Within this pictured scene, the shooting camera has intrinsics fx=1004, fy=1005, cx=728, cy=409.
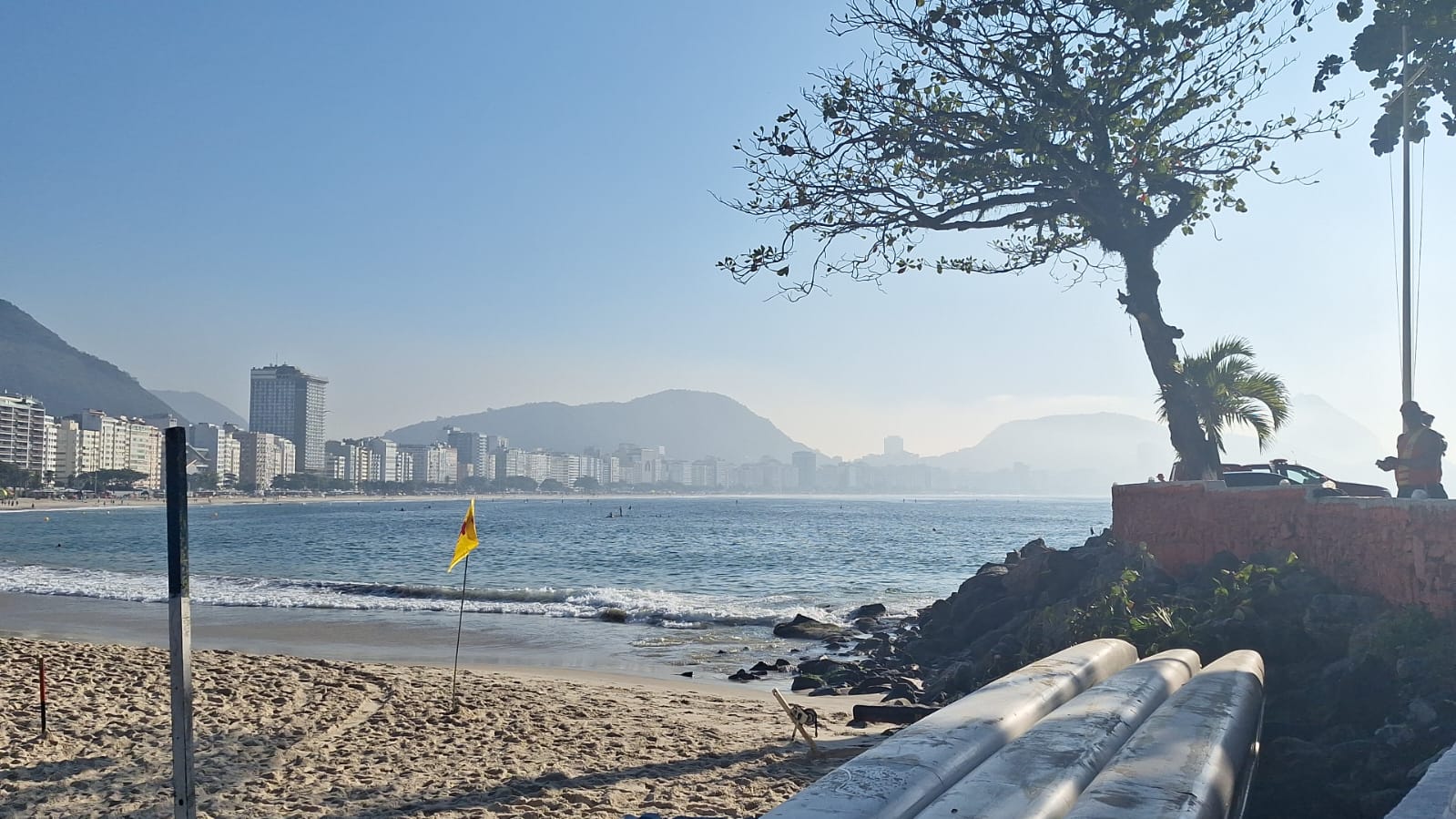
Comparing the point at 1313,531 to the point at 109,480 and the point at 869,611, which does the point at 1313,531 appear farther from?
the point at 109,480

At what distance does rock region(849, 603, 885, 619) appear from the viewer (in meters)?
24.5

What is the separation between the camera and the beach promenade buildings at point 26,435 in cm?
17400

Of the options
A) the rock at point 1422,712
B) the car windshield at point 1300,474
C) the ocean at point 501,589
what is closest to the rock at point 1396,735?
the rock at point 1422,712

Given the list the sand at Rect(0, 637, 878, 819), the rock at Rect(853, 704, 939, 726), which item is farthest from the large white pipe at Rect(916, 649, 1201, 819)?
the rock at Rect(853, 704, 939, 726)

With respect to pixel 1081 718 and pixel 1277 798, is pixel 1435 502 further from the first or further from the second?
pixel 1081 718

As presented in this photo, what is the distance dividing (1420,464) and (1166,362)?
4.29m

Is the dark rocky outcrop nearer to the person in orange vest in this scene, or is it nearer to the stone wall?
the stone wall

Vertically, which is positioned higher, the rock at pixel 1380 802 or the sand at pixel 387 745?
the rock at pixel 1380 802

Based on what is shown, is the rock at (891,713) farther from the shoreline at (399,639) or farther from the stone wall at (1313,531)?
the stone wall at (1313,531)

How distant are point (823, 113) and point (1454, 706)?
10391 millimetres

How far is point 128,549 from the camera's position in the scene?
4859 cm

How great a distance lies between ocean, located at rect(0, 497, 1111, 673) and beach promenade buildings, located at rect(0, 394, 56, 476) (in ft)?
432

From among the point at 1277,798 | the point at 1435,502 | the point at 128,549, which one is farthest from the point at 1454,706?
the point at 128,549

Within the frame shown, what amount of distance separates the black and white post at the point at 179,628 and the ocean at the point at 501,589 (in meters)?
12.5
